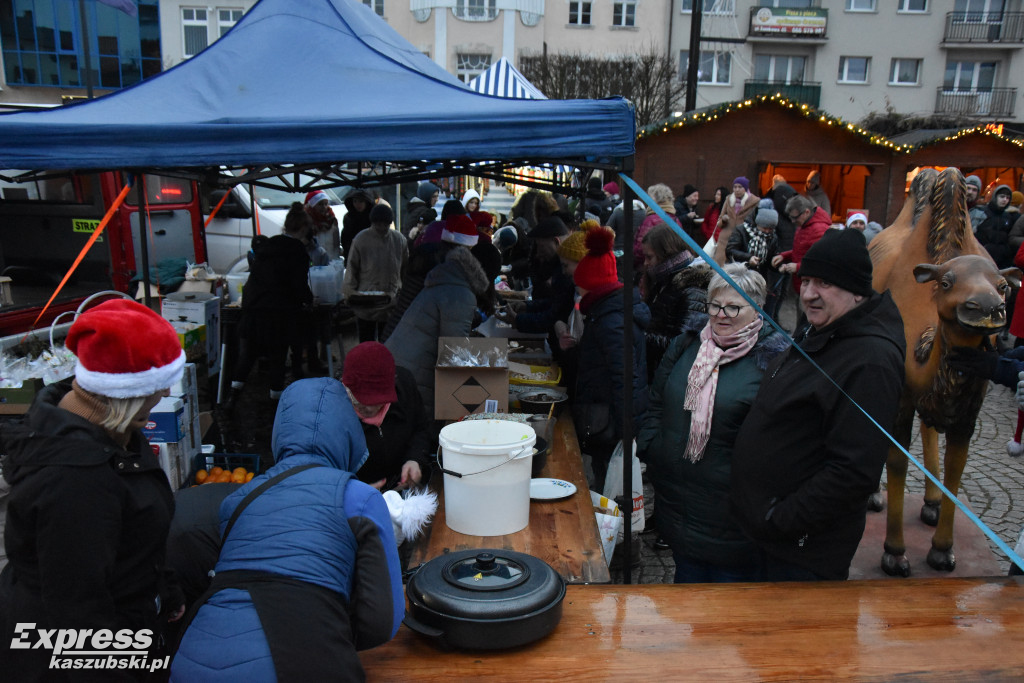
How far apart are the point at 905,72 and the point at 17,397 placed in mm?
36456

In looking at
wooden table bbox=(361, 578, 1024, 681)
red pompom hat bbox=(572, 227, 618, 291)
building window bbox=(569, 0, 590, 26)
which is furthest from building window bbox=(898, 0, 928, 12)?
wooden table bbox=(361, 578, 1024, 681)

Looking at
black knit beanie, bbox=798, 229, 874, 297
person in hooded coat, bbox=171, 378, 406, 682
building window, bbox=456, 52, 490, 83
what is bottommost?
person in hooded coat, bbox=171, 378, 406, 682

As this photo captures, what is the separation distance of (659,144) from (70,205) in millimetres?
11240

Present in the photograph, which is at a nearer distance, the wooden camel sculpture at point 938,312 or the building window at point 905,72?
the wooden camel sculpture at point 938,312

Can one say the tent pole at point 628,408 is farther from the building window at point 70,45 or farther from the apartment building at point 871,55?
the apartment building at point 871,55

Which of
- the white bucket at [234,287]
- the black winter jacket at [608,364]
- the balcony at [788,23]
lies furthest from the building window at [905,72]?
the black winter jacket at [608,364]

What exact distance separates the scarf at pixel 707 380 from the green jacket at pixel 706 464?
0.09ft

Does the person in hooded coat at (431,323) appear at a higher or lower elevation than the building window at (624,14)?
lower

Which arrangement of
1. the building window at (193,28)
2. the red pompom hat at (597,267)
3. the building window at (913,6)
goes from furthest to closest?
the building window at (913,6) → the building window at (193,28) → the red pompom hat at (597,267)

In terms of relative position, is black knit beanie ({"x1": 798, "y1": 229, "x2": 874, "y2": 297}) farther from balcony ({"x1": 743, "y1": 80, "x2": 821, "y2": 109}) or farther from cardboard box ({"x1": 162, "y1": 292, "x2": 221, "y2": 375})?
balcony ({"x1": 743, "y1": 80, "x2": 821, "y2": 109})

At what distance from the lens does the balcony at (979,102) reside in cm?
3175

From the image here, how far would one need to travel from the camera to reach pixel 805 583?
8.31 ft

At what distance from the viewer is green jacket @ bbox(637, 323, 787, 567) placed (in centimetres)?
300

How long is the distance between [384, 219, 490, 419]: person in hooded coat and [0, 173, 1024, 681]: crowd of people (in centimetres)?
1
